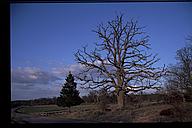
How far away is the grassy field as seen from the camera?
6.71m

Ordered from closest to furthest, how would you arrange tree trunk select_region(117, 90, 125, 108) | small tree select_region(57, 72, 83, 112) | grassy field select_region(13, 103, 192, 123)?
grassy field select_region(13, 103, 192, 123)
small tree select_region(57, 72, 83, 112)
tree trunk select_region(117, 90, 125, 108)

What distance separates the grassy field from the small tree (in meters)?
0.10

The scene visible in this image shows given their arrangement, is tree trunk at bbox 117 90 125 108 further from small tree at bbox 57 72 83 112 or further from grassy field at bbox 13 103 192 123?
small tree at bbox 57 72 83 112

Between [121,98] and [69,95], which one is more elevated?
[69,95]

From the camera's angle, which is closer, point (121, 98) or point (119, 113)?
point (119, 113)

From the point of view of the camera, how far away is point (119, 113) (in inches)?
270

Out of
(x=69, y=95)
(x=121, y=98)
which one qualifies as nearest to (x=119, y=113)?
(x=121, y=98)

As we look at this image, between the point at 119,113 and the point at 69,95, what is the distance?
105 centimetres

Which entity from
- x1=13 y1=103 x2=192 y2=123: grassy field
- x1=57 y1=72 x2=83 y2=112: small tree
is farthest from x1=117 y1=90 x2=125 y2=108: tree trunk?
x1=57 y1=72 x2=83 y2=112: small tree

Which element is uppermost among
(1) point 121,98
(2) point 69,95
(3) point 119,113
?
(2) point 69,95

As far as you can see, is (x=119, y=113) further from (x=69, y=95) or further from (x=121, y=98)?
(x=69, y=95)

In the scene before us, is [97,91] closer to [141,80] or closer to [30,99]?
[141,80]

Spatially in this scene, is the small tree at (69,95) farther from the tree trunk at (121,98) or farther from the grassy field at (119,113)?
the tree trunk at (121,98)
